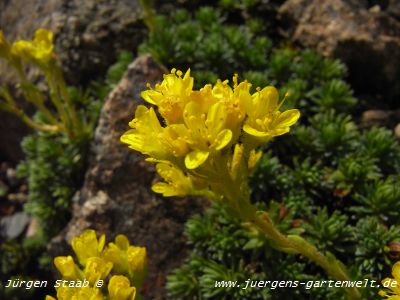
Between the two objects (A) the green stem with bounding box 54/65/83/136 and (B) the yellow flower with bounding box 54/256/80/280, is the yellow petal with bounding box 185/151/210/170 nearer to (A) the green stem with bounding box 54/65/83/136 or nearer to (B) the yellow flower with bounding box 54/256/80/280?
(B) the yellow flower with bounding box 54/256/80/280

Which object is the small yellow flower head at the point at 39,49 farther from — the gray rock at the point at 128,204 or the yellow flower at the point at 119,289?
the yellow flower at the point at 119,289

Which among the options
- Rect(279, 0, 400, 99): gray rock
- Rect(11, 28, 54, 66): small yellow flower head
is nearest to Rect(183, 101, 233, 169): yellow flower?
Rect(11, 28, 54, 66): small yellow flower head

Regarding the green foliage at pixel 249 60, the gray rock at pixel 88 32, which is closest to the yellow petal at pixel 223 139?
the green foliage at pixel 249 60

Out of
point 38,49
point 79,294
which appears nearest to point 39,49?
point 38,49

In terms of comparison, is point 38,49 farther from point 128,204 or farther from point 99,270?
point 99,270

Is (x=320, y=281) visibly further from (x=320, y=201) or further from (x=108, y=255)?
(x=108, y=255)

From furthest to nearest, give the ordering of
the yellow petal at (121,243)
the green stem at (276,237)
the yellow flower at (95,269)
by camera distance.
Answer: the yellow petal at (121,243) < the yellow flower at (95,269) < the green stem at (276,237)
